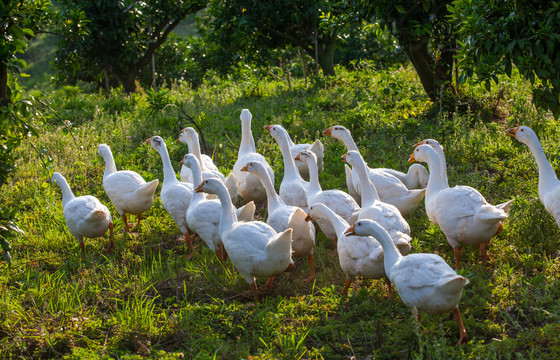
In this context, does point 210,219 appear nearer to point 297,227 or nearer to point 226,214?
point 226,214

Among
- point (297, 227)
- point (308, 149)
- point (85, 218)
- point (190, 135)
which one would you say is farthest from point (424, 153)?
point (85, 218)

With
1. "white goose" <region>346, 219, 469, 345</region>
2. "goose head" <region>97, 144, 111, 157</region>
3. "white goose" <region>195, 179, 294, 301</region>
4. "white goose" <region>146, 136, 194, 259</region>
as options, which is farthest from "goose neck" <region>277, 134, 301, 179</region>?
"white goose" <region>346, 219, 469, 345</region>

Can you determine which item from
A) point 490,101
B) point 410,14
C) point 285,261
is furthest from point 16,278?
point 490,101

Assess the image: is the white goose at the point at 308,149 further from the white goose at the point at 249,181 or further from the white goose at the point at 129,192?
the white goose at the point at 129,192

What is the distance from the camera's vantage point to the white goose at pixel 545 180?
5.54 meters

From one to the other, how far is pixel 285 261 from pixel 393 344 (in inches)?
52.0

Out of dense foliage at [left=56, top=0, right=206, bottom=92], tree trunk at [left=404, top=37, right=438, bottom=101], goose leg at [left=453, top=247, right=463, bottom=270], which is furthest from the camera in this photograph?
dense foliage at [left=56, top=0, right=206, bottom=92]

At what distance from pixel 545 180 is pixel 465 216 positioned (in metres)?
1.13

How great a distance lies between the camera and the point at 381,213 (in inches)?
222

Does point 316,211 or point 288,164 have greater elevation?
point 288,164

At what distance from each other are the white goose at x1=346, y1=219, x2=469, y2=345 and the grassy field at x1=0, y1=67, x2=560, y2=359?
0.17 m

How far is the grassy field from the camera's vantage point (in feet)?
15.3

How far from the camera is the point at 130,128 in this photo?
10.6 meters

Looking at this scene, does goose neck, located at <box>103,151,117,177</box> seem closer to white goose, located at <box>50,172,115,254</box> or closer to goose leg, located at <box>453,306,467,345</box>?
white goose, located at <box>50,172,115,254</box>
